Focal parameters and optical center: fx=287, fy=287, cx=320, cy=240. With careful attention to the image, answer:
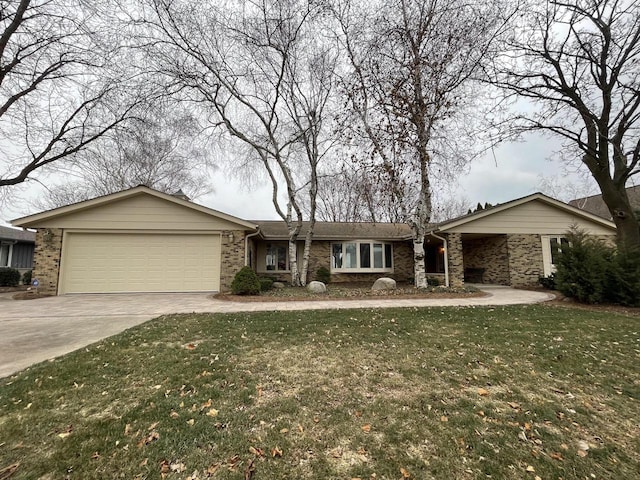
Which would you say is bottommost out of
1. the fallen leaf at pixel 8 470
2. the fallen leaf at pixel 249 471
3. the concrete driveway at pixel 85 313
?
the fallen leaf at pixel 249 471

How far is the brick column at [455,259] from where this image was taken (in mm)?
12062

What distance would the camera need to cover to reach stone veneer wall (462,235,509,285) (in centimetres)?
1330

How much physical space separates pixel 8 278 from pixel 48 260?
20.6 feet

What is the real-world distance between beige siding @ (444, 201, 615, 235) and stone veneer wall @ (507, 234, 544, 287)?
460 millimetres

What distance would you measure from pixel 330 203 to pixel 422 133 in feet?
48.2

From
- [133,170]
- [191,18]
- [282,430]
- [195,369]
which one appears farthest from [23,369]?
[133,170]

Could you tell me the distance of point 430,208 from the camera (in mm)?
11031

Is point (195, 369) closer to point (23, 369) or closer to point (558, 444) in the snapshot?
point (23, 369)

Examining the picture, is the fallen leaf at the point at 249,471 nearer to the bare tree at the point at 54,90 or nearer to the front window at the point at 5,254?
the bare tree at the point at 54,90

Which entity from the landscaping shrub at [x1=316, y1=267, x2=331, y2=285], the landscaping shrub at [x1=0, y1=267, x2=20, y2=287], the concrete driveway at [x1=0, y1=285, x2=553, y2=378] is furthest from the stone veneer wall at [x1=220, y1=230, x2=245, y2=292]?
the landscaping shrub at [x1=0, y1=267, x2=20, y2=287]

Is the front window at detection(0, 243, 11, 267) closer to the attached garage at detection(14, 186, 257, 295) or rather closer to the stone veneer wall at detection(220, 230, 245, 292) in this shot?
the attached garage at detection(14, 186, 257, 295)

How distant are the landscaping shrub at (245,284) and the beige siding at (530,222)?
28.4 ft

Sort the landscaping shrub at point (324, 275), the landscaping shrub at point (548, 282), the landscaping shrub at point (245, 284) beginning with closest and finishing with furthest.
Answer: the landscaping shrub at point (245, 284) → the landscaping shrub at point (548, 282) → the landscaping shrub at point (324, 275)

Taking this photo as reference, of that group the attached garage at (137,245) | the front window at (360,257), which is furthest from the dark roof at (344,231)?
the attached garage at (137,245)
